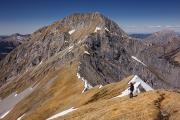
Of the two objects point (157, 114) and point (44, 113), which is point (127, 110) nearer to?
point (157, 114)


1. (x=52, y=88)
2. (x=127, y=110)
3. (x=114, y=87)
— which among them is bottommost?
(x=52, y=88)

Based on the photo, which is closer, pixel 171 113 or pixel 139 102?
pixel 171 113

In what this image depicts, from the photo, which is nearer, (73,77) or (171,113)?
(171,113)

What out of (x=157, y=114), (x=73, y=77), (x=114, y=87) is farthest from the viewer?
(x=73, y=77)

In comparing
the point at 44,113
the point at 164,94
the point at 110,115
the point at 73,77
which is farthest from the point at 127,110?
the point at 73,77

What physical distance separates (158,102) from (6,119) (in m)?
139

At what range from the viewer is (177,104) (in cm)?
5109

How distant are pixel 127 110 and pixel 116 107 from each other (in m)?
5.23

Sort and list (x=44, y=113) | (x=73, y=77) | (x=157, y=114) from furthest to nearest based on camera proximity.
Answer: (x=73, y=77), (x=44, y=113), (x=157, y=114)

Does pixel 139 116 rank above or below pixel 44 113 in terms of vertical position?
above

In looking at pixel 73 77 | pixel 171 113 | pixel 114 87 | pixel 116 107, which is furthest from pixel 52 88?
pixel 171 113

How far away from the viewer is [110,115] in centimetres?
5409

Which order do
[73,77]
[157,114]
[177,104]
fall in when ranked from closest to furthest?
[157,114] → [177,104] → [73,77]

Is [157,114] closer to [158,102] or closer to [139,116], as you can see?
[139,116]
